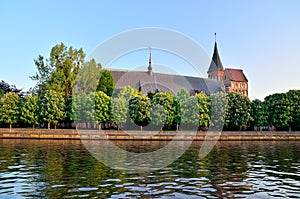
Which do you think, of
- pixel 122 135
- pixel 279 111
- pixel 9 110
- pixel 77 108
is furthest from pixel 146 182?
pixel 279 111

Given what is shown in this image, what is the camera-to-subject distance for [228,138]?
6688 cm

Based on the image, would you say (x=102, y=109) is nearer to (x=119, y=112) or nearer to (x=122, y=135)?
(x=119, y=112)

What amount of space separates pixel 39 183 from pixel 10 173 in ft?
13.9

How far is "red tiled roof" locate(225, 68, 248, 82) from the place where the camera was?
7143 inches

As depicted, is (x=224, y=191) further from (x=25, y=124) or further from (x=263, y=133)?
(x=25, y=124)

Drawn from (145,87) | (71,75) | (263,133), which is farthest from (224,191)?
(145,87)

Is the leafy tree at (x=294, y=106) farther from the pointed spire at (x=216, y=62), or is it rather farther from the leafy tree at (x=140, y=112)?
the pointed spire at (x=216, y=62)

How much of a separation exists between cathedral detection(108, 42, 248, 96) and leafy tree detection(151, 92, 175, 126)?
50.6m

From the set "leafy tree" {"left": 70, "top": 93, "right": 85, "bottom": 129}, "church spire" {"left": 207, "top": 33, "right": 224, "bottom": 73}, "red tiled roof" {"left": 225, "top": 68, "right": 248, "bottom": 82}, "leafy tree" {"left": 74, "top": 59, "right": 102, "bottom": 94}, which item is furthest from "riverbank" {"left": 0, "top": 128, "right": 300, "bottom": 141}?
"red tiled roof" {"left": 225, "top": 68, "right": 248, "bottom": 82}

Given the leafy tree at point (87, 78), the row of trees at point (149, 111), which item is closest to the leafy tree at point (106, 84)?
the leafy tree at point (87, 78)

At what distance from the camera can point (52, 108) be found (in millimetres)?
73062

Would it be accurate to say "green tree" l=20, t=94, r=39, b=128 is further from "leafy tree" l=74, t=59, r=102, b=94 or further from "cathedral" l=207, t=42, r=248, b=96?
"cathedral" l=207, t=42, r=248, b=96

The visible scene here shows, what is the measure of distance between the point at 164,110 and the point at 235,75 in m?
120

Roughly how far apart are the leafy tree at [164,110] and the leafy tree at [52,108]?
2030cm
